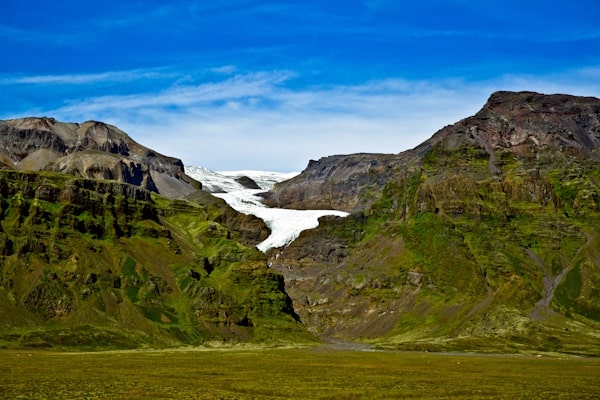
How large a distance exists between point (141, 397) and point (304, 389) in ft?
82.9

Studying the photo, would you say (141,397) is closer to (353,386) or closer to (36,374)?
(353,386)

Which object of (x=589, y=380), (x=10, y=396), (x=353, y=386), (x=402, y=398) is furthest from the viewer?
(x=589, y=380)

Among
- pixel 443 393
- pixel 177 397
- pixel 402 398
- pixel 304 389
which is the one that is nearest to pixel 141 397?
pixel 177 397

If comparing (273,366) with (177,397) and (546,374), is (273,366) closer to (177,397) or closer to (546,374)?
(546,374)

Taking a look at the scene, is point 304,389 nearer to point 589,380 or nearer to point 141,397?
point 141,397

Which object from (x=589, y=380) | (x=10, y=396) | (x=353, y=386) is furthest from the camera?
(x=589, y=380)

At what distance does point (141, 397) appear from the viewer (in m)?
93.0

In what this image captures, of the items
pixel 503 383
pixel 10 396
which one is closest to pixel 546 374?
pixel 503 383

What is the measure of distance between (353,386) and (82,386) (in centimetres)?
3869

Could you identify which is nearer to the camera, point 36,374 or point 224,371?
point 36,374

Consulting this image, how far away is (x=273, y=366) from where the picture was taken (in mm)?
168000

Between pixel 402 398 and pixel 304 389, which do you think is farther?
pixel 304 389

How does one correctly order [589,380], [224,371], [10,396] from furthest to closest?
1. [224,371]
2. [589,380]
3. [10,396]

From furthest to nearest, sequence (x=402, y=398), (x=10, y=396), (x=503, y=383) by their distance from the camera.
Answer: (x=503, y=383)
(x=402, y=398)
(x=10, y=396)
